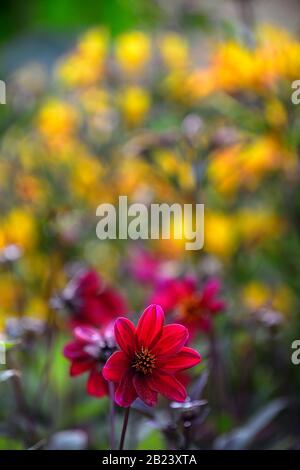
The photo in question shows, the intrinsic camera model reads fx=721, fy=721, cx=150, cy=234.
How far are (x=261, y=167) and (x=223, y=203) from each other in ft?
0.29

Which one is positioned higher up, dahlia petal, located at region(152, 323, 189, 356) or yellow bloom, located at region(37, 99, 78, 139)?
yellow bloom, located at region(37, 99, 78, 139)

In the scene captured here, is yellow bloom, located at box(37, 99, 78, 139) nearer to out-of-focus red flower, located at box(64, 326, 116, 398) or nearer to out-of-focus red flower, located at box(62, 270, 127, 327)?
out-of-focus red flower, located at box(62, 270, 127, 327)

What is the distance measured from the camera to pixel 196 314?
1.97 feet

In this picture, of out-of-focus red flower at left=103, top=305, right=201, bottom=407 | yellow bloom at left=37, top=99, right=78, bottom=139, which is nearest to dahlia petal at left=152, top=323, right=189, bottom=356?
out-of-focus red flower at left=103, top=305, right=201, bottom=407

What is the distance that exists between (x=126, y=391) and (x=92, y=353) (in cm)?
5

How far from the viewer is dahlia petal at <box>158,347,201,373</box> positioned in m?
0.42

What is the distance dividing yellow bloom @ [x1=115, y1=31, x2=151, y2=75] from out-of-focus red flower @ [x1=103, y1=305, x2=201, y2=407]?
78 cm

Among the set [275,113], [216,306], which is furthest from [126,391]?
[275,113]

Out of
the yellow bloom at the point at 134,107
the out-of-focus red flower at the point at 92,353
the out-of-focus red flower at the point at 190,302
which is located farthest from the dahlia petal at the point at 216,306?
the yellow bloom at the point at 134,107

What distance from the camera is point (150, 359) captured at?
43 centimetres

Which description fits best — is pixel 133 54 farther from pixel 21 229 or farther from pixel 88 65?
pixel 21 229

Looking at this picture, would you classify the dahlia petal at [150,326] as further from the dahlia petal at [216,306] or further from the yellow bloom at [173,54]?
the yellow bloom at [173,54]
